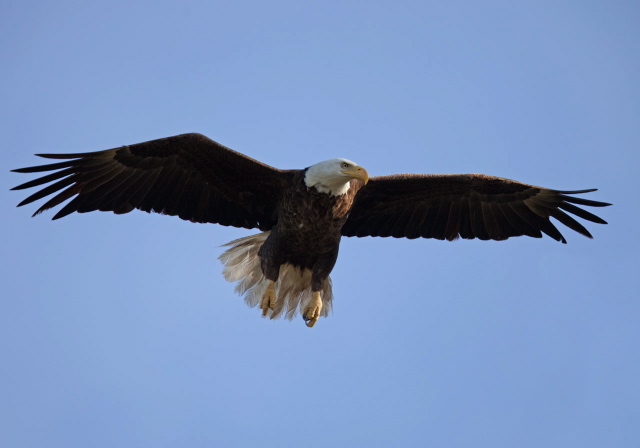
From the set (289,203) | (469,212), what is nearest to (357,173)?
(289,203)

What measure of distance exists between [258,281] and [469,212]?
2314mm

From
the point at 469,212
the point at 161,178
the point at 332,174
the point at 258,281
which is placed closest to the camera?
the point at 332,174

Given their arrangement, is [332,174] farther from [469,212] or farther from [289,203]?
Result: [469,212]

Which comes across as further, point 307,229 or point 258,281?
point 258,281

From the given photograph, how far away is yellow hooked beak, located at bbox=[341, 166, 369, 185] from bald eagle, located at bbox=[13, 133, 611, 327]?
12 mm

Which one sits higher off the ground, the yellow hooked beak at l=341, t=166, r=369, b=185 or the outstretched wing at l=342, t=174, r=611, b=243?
the outstretched wing at l=342, t=174, r=611, b=243

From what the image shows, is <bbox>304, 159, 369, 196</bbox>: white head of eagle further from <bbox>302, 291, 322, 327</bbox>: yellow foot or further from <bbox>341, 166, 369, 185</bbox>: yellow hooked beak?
<bbox>302, 291, 322, 327</bbox>: yellow foot

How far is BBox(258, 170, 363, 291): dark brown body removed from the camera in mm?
9211

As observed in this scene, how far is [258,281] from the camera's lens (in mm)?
10617

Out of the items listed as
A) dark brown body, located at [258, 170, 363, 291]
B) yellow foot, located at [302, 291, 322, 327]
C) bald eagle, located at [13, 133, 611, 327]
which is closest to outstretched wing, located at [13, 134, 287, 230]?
bald eagle, located at [13, 133, 611, 327]

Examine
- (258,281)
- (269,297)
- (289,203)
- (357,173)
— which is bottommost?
(269,297)

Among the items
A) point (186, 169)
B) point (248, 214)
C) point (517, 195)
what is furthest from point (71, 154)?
point (517, 195)

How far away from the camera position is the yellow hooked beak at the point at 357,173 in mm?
9109

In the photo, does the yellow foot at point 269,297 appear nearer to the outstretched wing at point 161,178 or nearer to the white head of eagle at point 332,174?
the outstretched wing at point 161,178
